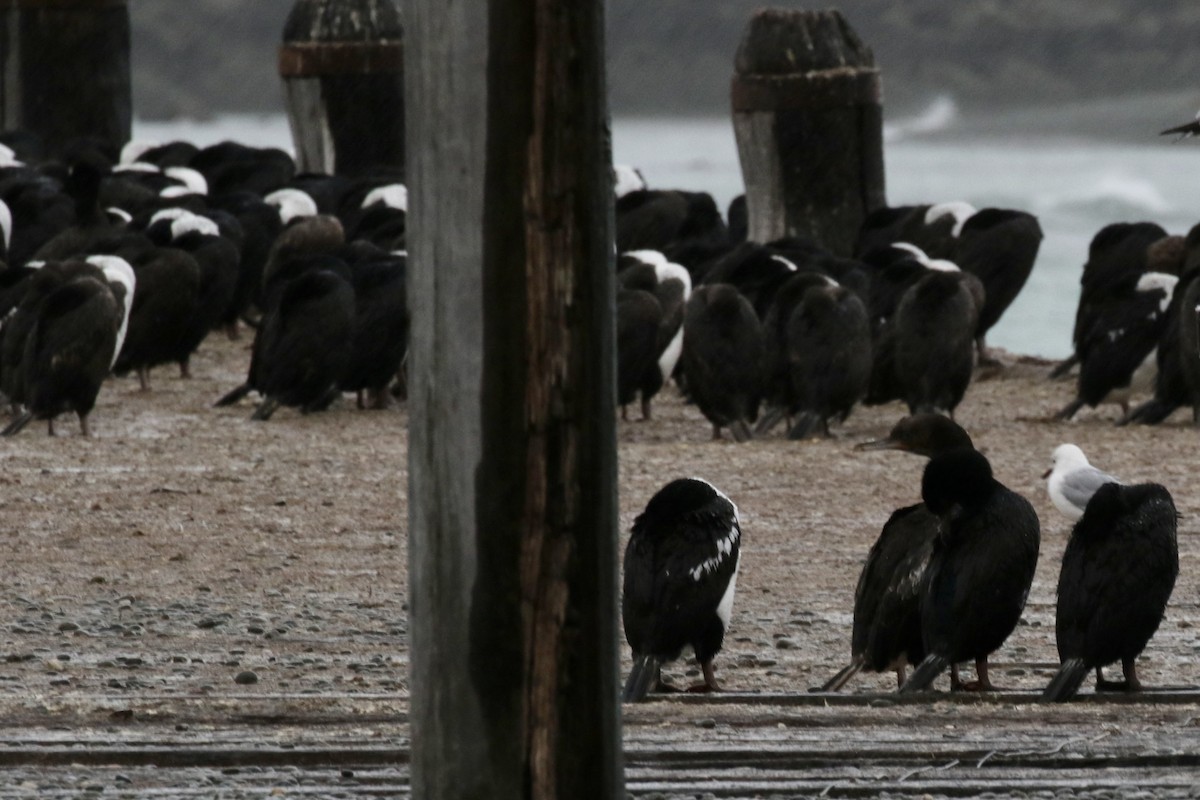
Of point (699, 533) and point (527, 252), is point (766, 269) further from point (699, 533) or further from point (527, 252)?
point (527, 252)

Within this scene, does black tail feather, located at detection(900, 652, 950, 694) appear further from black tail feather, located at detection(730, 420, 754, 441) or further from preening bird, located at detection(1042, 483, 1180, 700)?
black tail feather, located at detection(730, 420, 754, 441)

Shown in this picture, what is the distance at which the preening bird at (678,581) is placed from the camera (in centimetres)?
638

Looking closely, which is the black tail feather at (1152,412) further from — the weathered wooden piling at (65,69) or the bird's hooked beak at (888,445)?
the weathered wooden piling at (65,69)

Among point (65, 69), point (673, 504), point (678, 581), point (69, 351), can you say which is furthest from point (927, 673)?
point (65, 69)

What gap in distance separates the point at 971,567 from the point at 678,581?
78 cm

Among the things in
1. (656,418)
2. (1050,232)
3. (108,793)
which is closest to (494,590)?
(108,793)

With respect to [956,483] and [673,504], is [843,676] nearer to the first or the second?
[956,483]

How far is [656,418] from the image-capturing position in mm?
13930

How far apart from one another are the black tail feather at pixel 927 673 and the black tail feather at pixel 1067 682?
0.36m

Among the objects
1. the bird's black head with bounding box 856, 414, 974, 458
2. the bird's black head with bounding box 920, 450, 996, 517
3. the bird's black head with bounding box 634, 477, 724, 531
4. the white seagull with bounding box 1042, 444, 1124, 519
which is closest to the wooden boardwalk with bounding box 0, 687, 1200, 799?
the bird's black head with bounding box 920, 450, 996, 517

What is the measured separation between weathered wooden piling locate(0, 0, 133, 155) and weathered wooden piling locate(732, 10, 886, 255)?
760cm

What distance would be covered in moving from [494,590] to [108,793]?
137 cm

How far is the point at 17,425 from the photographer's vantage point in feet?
40.0

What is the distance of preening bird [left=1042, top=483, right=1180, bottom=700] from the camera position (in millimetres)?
5957
